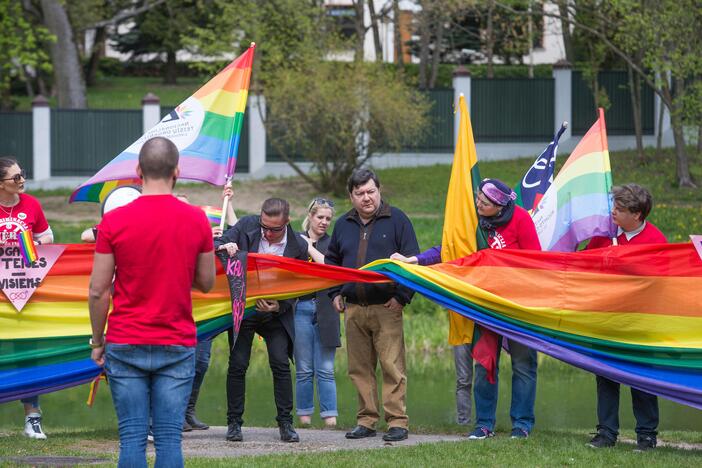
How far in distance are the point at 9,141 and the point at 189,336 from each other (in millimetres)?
23521

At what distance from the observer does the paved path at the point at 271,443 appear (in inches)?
323

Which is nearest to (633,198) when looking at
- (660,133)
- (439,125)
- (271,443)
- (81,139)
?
(271,443)

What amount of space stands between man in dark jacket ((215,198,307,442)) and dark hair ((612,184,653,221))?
2352 mm

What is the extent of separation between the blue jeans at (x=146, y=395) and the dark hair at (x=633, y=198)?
3692 millimetres

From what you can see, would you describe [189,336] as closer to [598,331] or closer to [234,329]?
[234,329]

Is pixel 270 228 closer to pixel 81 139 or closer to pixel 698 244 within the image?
pixel 698 244

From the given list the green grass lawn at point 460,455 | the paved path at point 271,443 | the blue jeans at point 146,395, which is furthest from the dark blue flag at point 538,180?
the blue jeans at point 146,395

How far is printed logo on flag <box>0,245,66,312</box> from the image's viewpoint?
858 cm

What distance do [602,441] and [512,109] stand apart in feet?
70.3

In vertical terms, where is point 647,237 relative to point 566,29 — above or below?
below

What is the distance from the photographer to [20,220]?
8.62 meters

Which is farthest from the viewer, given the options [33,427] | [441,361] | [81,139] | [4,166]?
[81,139]

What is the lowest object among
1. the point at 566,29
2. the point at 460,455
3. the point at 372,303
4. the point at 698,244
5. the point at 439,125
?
the point at 460,455

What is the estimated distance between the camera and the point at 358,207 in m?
8.53
